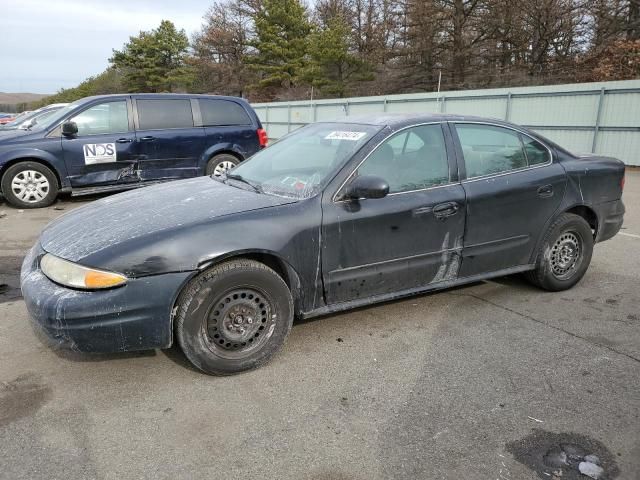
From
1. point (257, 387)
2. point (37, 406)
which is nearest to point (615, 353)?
point (257, 387)

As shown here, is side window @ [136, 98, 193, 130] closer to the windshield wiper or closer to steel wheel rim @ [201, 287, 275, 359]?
the windshield wiper

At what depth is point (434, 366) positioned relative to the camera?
10.8ft

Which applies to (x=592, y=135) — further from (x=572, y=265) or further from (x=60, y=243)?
(x=60, y=243)

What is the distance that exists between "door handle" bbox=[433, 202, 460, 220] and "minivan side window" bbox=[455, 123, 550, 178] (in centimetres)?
32

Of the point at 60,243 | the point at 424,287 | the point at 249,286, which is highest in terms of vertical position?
the point at 60,243

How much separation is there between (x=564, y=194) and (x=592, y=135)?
12597mm

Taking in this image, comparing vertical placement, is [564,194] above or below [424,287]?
above

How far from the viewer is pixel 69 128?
8.04 meters

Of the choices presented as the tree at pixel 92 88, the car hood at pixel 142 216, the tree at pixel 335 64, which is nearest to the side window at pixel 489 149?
the car hood at pixel 142 216

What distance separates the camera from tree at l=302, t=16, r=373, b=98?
1524 inches

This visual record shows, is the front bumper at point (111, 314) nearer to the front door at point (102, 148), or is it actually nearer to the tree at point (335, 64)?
the front door at point (102, 148)

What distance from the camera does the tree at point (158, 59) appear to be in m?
57.7

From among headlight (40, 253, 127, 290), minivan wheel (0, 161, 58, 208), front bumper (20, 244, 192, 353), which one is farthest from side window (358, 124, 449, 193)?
minivan wheel (0, 161, 58, 208)

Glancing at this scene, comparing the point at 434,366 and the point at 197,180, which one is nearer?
the point at 434,366
